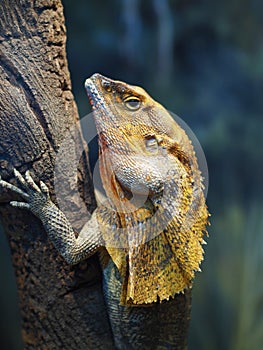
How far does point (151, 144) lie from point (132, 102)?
16 cm

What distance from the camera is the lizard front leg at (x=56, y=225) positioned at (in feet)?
4.56

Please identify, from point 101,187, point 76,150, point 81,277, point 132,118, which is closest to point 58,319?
point 81,277

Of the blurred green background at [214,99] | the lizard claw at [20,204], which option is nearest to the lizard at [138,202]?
the lizard claw at [20,204]

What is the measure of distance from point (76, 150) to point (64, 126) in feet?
0.31

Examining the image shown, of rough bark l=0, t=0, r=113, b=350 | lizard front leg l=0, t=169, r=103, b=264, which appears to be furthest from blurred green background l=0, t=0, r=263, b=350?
lizard front leg l=0, t=169, r=103, b=264

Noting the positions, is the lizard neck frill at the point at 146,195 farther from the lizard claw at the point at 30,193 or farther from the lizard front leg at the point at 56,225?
the lizard claw at the point at 30,193

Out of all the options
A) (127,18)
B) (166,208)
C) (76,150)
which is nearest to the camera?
(166,208)

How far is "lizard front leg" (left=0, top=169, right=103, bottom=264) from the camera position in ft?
4.56

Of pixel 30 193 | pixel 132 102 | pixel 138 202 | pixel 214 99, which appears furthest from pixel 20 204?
pixel 214 99

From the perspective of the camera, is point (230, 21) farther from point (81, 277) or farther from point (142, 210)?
point (81, 277)

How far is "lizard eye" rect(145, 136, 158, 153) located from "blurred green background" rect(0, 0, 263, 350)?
1.13m

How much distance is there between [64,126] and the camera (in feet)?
4.75

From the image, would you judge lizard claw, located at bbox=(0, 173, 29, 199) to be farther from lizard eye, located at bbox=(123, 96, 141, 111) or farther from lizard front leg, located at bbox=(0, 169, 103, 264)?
lizard eye, located at bbox=(123, 96, 141, 111)

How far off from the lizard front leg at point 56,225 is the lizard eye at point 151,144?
1.05ft
